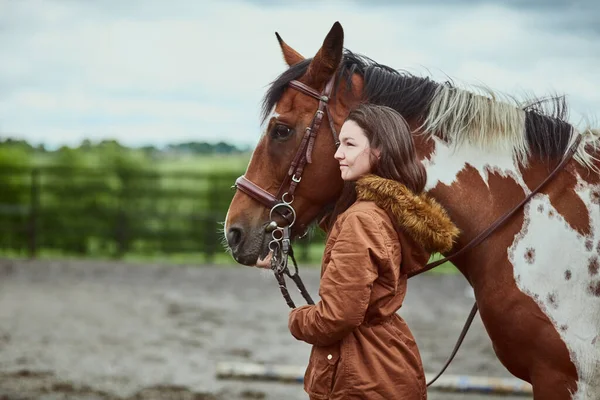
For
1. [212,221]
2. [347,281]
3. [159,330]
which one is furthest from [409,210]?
[212,221]

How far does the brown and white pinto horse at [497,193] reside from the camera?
2.28 metres

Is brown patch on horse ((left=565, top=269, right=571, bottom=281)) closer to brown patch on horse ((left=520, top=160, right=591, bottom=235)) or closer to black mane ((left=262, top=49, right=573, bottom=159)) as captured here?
brown patch on horse ((left=520, top=160, right=591, bottom=235))

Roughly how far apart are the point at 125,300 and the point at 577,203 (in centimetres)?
657

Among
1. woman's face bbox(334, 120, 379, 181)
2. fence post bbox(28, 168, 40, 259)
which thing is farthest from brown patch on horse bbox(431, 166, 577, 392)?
fence post bbox(28, 168, 40, 259)

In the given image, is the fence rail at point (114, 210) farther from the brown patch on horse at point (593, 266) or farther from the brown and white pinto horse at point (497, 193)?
the brown patch on horse at point (593, 266)

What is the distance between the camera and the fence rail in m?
11.0

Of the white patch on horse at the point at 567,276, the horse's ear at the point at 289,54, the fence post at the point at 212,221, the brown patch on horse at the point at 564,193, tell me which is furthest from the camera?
the fence post at the point at 212,221

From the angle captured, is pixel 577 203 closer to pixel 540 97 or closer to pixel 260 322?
pixel 540 97

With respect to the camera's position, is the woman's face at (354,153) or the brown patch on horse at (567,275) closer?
the woman's face at (354,153)

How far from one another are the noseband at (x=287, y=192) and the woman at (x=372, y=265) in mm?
239

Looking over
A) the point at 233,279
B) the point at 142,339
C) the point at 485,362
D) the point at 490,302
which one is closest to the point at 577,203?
the point at 490,302

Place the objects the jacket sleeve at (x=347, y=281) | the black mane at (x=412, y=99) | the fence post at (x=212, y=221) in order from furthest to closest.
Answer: the fence post at (x=212, y=221) < the black mane at (x=412, y=99) < the jacket sleeve at (x=347, y=281)

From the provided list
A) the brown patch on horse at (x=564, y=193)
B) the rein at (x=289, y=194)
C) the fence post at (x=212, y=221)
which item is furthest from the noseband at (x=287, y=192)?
the fence post at (x=212, y=221)

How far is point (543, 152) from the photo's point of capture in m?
2.46
